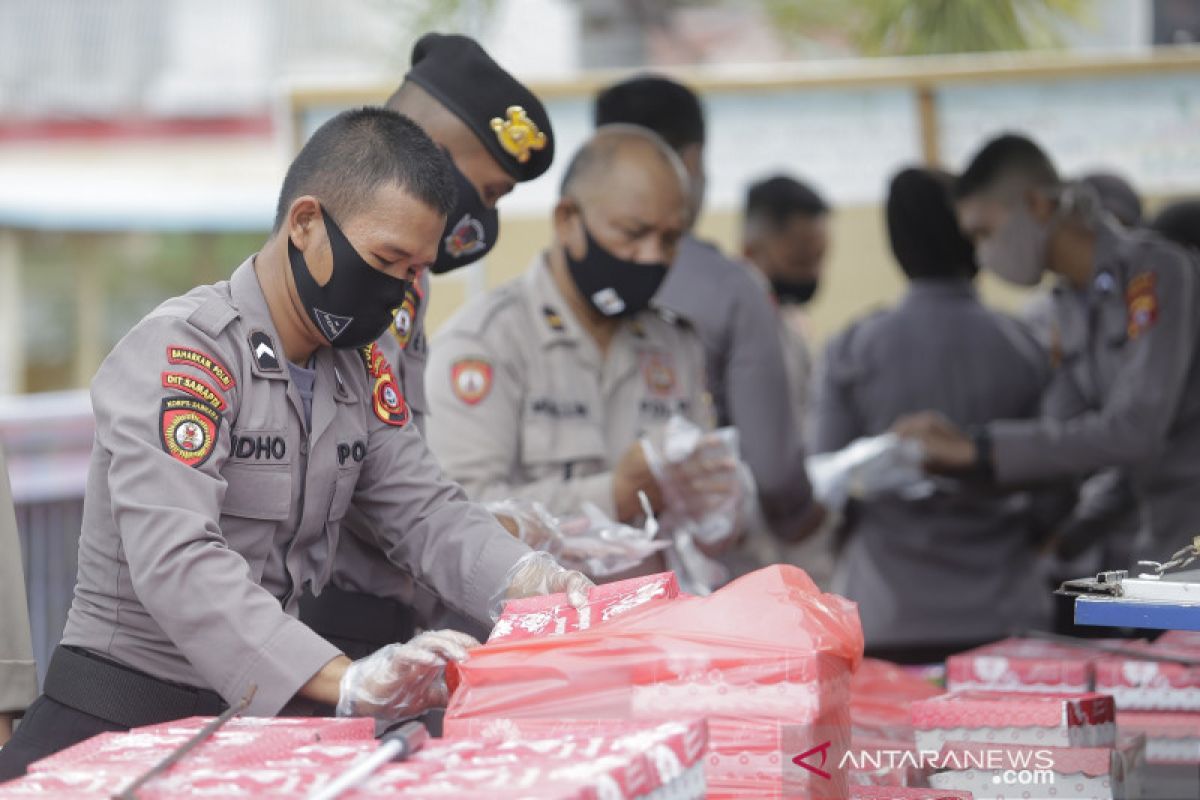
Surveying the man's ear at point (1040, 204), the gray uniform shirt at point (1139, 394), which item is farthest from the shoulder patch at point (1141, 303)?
the man's ear at point (1040, 204)

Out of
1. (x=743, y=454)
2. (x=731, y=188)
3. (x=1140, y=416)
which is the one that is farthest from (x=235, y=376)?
(x=731, y=188)

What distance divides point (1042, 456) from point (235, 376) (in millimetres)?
3160

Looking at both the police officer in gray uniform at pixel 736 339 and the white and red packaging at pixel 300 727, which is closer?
the white and red packaging at pixel 300 727

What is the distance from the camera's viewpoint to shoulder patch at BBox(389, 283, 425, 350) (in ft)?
9.73

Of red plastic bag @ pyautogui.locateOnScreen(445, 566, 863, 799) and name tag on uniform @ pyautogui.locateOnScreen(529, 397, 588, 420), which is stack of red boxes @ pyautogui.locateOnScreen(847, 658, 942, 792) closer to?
red plastic bag @ pyautogui.locateOnScreen(445, 566, 863, 799)

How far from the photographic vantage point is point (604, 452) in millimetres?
3531

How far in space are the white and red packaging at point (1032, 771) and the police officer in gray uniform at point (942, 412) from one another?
2.36 metres

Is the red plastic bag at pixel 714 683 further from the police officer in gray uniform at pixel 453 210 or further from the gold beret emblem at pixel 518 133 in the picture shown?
the gold beret emblem at pixel 518 133

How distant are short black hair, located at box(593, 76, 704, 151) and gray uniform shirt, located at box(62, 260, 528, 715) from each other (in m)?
1.95

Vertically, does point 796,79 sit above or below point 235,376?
above

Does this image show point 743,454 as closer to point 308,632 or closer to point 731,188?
point 731,188

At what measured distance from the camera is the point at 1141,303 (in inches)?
179

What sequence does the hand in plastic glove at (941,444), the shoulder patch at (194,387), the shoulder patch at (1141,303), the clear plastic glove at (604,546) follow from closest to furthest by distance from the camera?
the shoulder patch at (194,387)
the clear plastic glove at (604,546)
the shoulder patch at (1141,303)
the hand in plastic glove at (941,444)

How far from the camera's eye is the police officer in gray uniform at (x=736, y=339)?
4.19 metres
